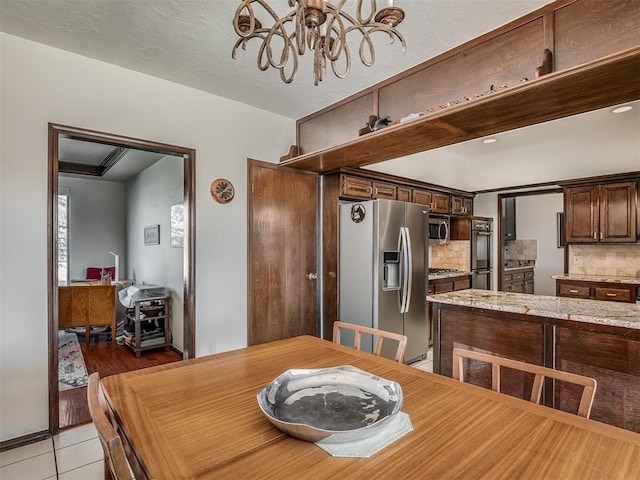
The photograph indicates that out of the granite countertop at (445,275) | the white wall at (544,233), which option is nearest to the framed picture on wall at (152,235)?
the granite countertop at (445,275)

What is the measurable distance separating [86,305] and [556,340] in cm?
489

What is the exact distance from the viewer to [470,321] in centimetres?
240

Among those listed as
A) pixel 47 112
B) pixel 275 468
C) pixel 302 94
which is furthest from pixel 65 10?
pixel 275 468

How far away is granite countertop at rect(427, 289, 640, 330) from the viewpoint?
6.06 feet

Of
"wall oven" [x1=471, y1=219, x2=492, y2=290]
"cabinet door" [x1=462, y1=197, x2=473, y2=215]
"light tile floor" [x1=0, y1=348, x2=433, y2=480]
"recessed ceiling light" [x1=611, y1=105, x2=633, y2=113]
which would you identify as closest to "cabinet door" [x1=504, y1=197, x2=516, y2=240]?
"cabinet door" [x1=462, y1=197, x2=473, y2=215]

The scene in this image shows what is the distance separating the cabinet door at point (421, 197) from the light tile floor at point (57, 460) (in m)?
3.95

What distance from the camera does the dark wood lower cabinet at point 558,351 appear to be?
1.79 meters

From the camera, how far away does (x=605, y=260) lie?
4.39m

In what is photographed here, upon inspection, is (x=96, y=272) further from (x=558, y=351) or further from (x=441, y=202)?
(x=558, y=351)

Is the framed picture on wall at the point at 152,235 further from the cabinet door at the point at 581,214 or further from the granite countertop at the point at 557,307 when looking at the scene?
the cabinet door at the point at 581,214

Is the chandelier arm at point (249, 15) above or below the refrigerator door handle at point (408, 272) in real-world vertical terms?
above

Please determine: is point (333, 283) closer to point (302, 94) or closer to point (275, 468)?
point (302, 94)

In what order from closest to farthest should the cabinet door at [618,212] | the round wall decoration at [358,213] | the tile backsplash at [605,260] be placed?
the round wall decoration at [358,213] < the cabinet door at [618,212] < the tile backsplash at [605,260]

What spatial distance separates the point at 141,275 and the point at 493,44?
5.50m
